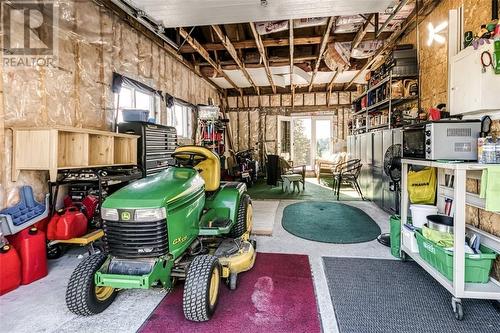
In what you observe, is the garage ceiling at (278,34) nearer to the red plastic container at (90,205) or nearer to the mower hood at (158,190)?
the mower hood at (158,190)

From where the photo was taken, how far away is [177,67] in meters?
5.88

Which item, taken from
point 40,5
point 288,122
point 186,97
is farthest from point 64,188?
point 288,122

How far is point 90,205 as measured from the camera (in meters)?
2.86

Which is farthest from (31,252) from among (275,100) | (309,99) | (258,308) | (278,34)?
(309,99)

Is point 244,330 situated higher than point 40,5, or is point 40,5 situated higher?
point 40,5

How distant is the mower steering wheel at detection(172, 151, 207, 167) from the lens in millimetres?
2449

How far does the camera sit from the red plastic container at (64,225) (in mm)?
2465

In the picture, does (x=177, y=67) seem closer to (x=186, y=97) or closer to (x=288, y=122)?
(x=186, y=97)

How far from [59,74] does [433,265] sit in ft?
12.9

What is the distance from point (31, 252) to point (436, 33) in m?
5.19

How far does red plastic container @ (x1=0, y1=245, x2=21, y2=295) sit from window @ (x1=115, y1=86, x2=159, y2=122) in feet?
7.06

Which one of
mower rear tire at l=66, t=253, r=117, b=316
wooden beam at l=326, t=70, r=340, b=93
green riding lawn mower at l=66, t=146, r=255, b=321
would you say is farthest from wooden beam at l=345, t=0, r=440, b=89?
mower rear tire at l=66, t=253, r=117, b=316

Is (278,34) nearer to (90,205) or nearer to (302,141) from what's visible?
(90,205)

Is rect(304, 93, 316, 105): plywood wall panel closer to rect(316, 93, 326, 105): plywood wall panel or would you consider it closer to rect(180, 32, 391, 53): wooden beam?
rect(316, 93, 326, 105): plywood wall panel
